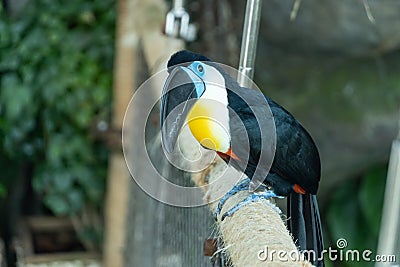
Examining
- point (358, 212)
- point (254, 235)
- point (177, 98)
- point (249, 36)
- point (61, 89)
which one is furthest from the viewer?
point (358, 212)

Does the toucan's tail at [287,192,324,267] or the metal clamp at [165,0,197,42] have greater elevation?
the metal clamp at [165,0,197,42]

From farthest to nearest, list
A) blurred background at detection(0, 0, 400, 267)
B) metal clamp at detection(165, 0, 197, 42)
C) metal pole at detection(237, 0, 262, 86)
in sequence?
blurred background at detection(0, 0, 400, 267) < metal clamp at detection(165, 0, 197, 42) < metal pole at detection(237, 0, 262, 86)

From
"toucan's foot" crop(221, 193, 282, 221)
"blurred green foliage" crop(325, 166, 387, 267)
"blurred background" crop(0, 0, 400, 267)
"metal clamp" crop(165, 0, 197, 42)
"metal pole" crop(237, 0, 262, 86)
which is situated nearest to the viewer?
"toucan's foot" crop(221, 193, 282, 221)

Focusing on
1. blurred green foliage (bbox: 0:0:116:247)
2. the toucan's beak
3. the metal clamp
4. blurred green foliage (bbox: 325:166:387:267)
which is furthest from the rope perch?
blurred green foliage (bbox: 325:166:387:267)

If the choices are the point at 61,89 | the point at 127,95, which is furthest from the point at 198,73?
the point at 61,89

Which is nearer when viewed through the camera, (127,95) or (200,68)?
(200,68)

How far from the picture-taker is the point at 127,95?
2.09 meters

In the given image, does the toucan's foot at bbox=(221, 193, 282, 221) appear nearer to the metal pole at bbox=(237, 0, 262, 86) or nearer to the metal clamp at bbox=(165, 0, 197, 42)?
the metal pole at bbox=(237, 0, 262, 86)

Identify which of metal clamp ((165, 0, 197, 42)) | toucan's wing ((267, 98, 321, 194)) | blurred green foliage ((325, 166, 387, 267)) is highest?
metal clamp ((165, 0, 197, 42))

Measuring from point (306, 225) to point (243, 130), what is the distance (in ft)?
0.64

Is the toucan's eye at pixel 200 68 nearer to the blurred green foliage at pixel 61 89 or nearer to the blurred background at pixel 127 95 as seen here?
the blurred background at pixel 127 95

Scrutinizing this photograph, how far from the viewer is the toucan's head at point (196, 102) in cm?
112

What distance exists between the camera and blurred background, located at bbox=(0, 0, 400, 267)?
6.96 feet

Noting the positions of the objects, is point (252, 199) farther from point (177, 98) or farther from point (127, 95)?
point (127, 95)
